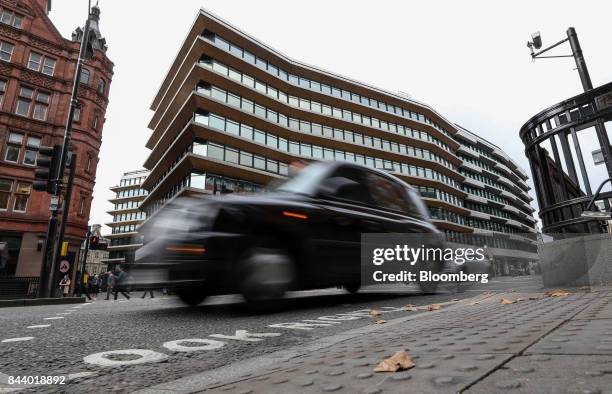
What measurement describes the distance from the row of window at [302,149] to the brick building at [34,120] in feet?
28.1

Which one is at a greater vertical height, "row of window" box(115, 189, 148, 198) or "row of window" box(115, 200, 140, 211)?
"row of window" box(115, 189, 148, 198)

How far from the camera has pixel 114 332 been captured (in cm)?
302

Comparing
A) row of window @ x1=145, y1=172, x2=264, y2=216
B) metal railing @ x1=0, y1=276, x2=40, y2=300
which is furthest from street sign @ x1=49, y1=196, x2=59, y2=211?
row of window @ x1=145, y1=172, x2=264, y2=216

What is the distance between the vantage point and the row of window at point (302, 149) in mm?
25923

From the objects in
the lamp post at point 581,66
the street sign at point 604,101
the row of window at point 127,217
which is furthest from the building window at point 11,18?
the row of window at point 127,217

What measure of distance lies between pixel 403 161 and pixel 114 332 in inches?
1593

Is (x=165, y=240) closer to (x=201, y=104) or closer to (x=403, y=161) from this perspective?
(x=201, y=104)

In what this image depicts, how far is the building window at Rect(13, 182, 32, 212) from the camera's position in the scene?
71.7ft

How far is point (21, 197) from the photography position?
72.2ft

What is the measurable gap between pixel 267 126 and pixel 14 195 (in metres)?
17.6

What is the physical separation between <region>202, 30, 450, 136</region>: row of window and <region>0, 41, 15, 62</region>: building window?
1276 cm

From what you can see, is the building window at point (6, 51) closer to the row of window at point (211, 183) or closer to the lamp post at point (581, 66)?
the row of window at point (211, 183)

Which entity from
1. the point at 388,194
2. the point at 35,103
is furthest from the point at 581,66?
the point at 35,103

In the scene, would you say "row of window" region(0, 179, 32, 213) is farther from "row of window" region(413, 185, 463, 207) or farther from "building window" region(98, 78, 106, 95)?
"row of window" region(413, 185, 463, 207)
